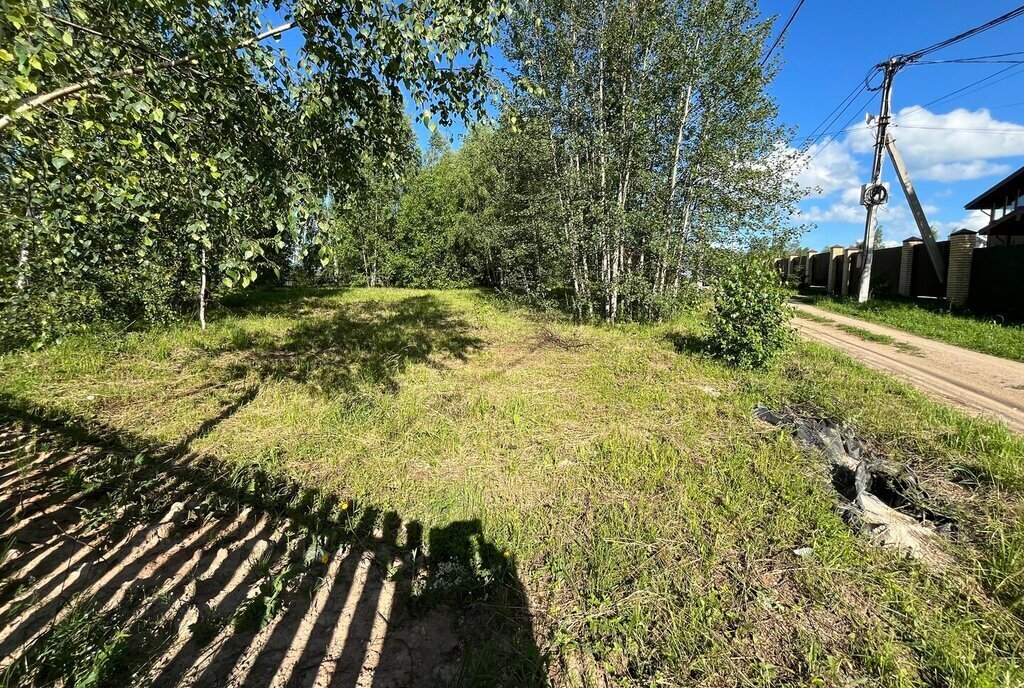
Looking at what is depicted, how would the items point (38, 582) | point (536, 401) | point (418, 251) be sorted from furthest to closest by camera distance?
point (418, 251), point (536, 401), point (38, 582)

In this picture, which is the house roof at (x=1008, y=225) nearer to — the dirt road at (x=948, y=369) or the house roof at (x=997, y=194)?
the house roof at (x=997, y=194)

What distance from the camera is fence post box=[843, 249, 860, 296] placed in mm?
14058

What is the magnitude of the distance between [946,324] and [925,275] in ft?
15.2

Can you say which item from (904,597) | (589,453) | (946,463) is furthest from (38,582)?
(946,463)

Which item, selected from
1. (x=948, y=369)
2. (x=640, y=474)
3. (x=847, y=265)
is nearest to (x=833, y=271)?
(x=847, y=265)

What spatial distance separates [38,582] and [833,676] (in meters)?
3.96

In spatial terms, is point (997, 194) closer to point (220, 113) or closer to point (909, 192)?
point (909, 192)

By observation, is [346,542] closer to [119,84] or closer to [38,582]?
[38,582]

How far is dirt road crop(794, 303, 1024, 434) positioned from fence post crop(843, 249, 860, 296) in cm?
684

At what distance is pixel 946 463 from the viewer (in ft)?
10.1

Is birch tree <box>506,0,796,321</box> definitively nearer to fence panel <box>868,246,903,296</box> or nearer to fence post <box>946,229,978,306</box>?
fence post <box>946,229,978,306</box>

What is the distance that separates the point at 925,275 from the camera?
11.4 metres

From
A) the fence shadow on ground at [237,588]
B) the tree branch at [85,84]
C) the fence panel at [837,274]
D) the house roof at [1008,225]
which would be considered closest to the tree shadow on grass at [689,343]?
the fence shadow on ground at [237,588]

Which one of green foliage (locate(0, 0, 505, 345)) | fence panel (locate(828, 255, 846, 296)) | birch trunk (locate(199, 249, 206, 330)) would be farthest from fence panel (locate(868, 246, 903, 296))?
birch trunk (locate(199, 249, 206, 330))
